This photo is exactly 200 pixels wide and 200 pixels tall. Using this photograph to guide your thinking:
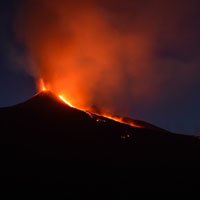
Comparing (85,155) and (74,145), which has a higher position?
(74,145)

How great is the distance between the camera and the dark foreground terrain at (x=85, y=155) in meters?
16.3

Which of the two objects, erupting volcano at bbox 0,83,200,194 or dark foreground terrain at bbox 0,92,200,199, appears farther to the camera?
erupting volcano at bbox 0,83,200,194

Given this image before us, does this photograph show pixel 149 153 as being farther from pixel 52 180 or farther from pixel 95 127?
pixel 52 180

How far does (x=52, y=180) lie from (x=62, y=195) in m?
2.04

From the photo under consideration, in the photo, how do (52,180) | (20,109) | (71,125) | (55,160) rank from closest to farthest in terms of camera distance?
1. (52,180)
2. (55,160)
3. (71,125)
4. (20,109)

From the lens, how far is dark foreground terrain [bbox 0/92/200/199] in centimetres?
1634

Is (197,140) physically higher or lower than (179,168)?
higher

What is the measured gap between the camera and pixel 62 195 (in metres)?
14.1

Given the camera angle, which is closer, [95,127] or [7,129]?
[7,129]

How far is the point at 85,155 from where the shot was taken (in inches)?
838

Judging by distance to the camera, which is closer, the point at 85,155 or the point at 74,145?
the point at 85,155

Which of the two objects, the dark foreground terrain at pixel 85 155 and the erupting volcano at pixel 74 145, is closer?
the dark foreground terrain at pixel 85 155

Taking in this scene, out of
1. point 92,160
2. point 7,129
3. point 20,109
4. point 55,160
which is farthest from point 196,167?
point 20,109

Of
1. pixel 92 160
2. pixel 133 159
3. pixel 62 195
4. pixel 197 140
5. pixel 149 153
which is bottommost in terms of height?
pixel 62 195
